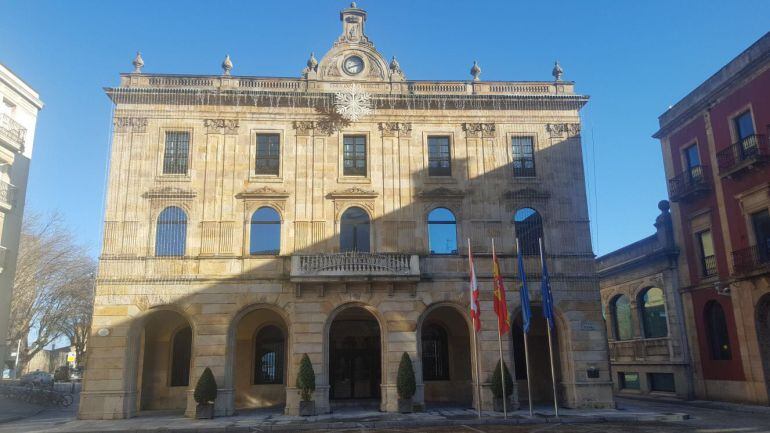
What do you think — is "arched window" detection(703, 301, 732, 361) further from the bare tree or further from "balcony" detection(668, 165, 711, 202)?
the bare tree

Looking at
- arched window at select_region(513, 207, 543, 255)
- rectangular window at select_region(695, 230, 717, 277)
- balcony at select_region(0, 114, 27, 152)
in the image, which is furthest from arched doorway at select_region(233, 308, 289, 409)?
rectangular window at select_region(695, 230, 717, 277)

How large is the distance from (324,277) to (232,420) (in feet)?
21.4

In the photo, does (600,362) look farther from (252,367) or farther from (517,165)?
(252,367)

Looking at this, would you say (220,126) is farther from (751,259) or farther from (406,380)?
(751,259)

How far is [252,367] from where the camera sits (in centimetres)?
2728

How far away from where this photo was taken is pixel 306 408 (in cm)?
2280

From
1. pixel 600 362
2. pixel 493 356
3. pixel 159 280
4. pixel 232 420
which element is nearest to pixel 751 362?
pixel 600 362

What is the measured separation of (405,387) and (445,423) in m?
3.21

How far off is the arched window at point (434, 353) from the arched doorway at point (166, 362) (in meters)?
11.0

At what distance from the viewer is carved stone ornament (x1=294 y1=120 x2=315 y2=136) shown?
27000 millimetres

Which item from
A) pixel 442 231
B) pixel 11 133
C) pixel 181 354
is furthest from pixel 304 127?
pixel 11 133

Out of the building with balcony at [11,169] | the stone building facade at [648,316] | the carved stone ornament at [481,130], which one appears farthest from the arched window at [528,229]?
the building with balcony at [11,169]

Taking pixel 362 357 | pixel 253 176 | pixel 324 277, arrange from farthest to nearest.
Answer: pixel 362 357 < pixel 253 176 < pixel 324 277

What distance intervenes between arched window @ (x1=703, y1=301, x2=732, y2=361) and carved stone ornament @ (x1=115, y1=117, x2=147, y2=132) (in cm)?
2829
